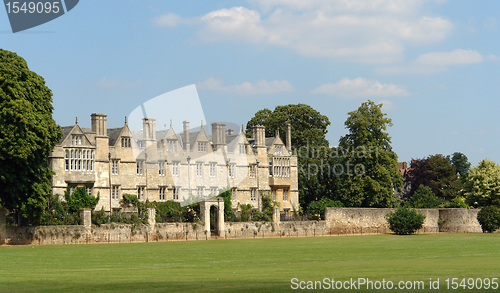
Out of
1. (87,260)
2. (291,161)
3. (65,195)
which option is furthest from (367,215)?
(87,260)

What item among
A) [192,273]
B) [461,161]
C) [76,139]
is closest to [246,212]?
[76,139]

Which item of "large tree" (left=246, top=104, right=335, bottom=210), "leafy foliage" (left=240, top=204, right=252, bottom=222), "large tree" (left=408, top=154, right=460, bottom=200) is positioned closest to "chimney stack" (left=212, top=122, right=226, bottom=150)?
"leafy foliage" (left=240, top=204, right=252, bottom=222)

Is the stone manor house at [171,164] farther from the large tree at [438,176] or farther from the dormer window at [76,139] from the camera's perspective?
the large tree at [438,176]

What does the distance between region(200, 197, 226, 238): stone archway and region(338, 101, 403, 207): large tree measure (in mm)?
16423

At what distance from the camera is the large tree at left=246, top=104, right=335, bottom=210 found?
7631 centimetres

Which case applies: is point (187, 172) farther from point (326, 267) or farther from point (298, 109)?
point (326, 267)

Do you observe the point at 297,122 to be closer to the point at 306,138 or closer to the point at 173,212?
the point at 306,138

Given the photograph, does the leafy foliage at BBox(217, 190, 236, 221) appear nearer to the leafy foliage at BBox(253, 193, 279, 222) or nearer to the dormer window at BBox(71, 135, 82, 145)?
the leafy foliage at BBox(253, 193, 279, 222)

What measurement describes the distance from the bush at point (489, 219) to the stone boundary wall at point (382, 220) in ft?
1.83

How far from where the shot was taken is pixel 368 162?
70.4m

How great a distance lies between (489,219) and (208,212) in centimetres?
3003

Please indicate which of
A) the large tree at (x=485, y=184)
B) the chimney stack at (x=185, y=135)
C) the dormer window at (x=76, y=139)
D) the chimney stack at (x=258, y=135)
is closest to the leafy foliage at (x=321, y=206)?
the chimney stack at (x=258, y=135)

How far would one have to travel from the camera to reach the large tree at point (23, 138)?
42312 millimetres

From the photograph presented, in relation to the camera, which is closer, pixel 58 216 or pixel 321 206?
pixel 58 216
